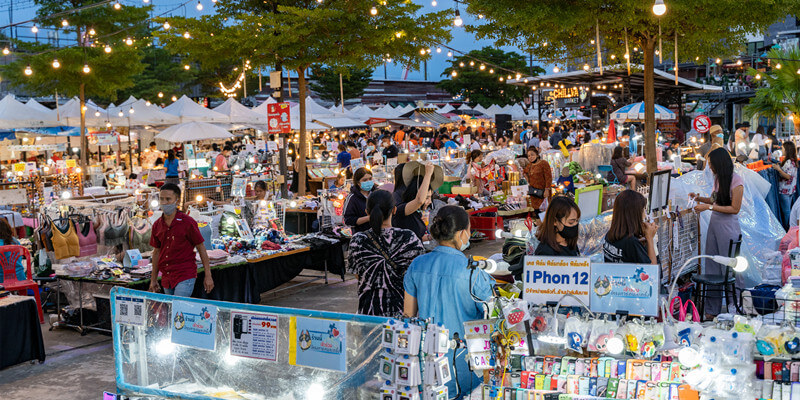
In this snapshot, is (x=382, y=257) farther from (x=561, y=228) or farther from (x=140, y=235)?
(x=140, y=235)

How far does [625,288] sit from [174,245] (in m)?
4.28

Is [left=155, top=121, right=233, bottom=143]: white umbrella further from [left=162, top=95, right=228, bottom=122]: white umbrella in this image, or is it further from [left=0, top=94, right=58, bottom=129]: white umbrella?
[left=0, top=94, right=58, bottom=129]: white umbrella

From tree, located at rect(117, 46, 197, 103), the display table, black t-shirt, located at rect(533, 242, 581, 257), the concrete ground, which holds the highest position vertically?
tree, located at rect(117, 46, 197, 103)

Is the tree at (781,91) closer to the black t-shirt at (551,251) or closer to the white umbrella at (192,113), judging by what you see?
the white umbrella at (192,113)

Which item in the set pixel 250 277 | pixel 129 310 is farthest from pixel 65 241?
pixel 129 310

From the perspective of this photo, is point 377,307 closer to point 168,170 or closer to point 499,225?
point 499,225

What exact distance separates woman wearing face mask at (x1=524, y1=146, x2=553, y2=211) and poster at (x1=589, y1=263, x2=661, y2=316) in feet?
30.3

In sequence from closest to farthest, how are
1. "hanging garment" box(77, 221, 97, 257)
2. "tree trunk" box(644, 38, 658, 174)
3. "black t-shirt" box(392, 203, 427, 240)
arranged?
"black t-shirt" box(392, 203, 427, 240), "hanging garment" box(77, 221, 97, 257), "tree trunk" box(644, 38, 658, 174)

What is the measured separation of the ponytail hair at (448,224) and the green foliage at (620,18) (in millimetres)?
5781

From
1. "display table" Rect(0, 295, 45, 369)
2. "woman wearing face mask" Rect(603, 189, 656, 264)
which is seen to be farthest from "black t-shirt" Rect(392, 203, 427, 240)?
"display table" Rect(0, 295, 45, 369)

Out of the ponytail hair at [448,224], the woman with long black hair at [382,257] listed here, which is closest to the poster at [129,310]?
the woman with long black hair at [382,257]

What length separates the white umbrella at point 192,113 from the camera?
22969 millimetres

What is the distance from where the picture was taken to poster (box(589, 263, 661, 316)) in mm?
4141

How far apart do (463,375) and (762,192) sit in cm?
639
